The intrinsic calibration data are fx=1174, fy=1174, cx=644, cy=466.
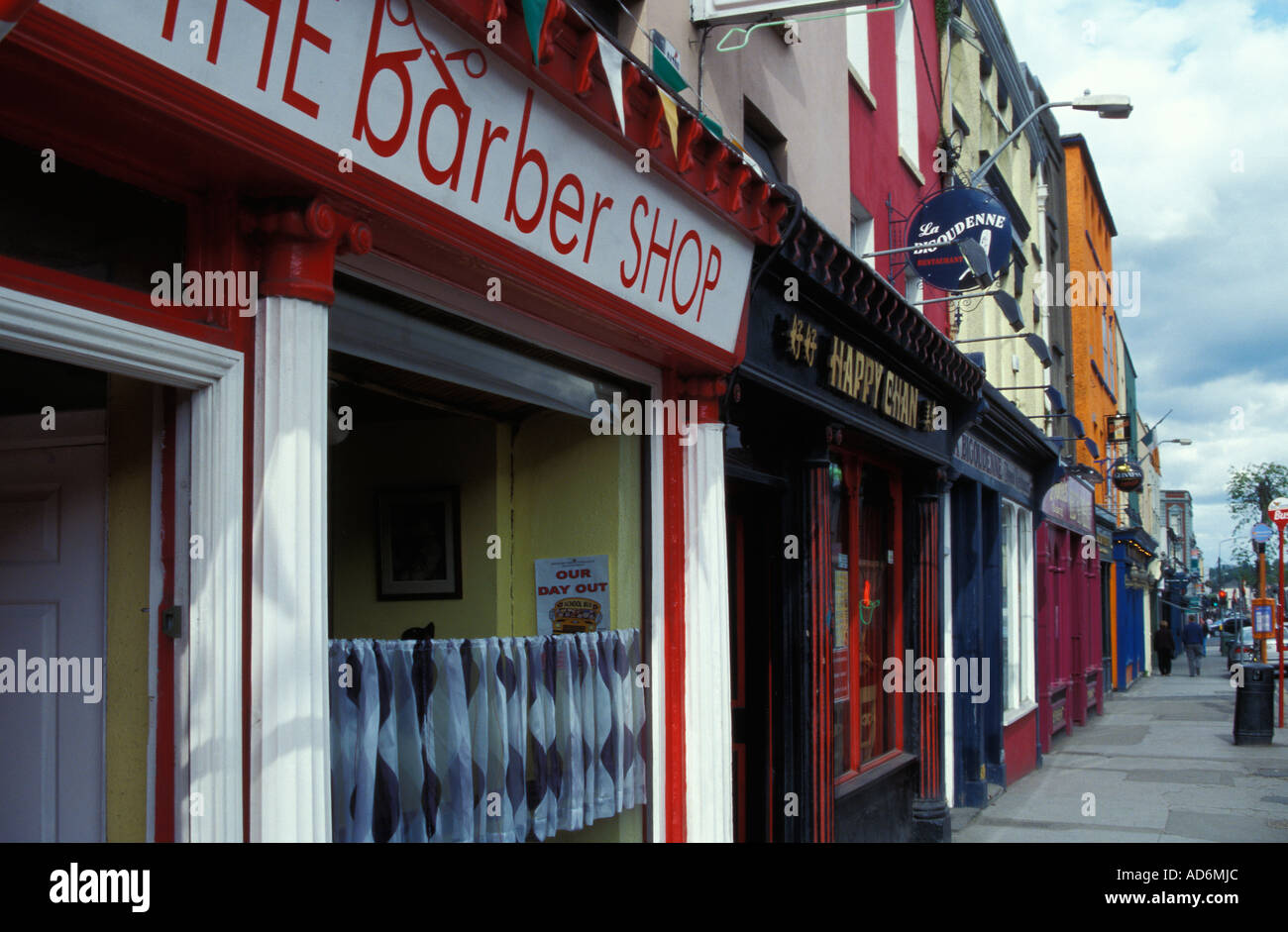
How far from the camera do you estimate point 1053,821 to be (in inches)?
439

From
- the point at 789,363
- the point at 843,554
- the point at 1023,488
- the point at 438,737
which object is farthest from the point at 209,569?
the point at 1023,488

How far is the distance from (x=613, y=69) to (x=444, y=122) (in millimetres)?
965

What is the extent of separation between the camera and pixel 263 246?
328 centimetres

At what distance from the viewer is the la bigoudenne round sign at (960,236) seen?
31.9 feet

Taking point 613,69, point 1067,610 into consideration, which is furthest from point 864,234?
point 1067,610

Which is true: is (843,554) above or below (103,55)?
below

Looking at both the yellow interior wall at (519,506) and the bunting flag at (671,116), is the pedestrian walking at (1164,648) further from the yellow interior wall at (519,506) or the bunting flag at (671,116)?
the bunting flag at (671,116)

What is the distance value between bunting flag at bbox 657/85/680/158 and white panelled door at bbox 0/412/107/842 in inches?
97.1

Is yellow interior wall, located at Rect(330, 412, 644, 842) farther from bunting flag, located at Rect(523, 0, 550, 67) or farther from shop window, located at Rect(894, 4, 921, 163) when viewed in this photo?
shop window, located at Rect(894, 4, 921, 163)

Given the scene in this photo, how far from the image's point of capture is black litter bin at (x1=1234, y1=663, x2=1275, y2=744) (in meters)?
16.2

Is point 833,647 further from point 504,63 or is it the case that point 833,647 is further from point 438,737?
point 504,63

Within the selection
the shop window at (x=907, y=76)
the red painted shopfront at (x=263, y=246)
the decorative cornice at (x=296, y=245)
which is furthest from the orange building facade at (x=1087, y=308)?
the decorative cornice at (x=296, y=245)

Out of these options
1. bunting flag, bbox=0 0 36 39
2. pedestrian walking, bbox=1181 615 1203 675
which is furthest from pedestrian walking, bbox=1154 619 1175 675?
bunting flag, bbox=0 0 36 39
